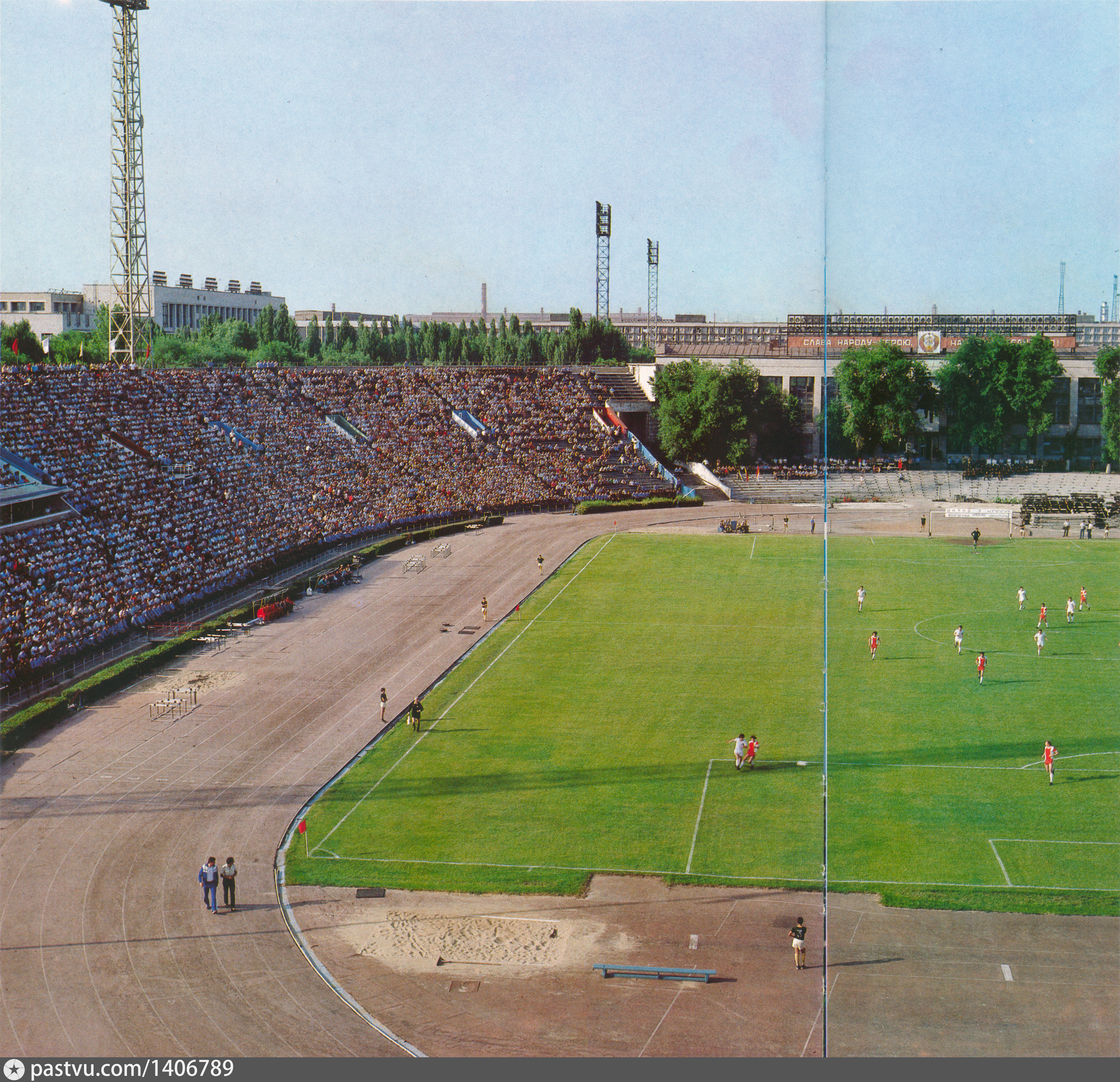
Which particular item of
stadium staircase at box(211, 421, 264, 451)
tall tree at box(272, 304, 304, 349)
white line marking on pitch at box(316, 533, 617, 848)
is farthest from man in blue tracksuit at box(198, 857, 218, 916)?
tall tree at box(272, 304, 304, 349)

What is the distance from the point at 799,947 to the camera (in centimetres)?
1845

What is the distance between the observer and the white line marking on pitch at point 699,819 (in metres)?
22.6

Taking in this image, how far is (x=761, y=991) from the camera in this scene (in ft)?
59.0

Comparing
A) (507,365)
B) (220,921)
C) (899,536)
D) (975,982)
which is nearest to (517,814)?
(220,921)

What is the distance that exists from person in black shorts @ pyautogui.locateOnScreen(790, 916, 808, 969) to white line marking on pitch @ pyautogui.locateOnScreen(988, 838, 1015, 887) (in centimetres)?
445

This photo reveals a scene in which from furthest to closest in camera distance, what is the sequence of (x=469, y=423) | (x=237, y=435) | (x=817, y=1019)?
(x=469, y=423) < (x=237, y=435) < (x=817, y=1019)

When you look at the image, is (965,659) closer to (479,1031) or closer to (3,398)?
(479,1031)

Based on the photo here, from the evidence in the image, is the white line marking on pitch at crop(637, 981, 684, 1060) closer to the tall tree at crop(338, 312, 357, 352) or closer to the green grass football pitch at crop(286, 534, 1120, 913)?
the green grass football pitch at crop(286, 534, 1120, 913)

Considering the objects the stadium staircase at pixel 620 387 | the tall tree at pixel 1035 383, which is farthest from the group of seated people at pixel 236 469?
the tall tree at pixel 1035 383

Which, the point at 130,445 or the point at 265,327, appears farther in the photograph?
the point at 265,327

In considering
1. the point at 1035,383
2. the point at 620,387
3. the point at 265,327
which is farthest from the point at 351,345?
the point at 1035,383

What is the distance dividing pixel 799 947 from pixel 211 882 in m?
10.1

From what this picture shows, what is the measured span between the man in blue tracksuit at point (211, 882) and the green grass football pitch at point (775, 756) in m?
1.67

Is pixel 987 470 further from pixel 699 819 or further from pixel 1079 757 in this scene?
pixel 699 819
